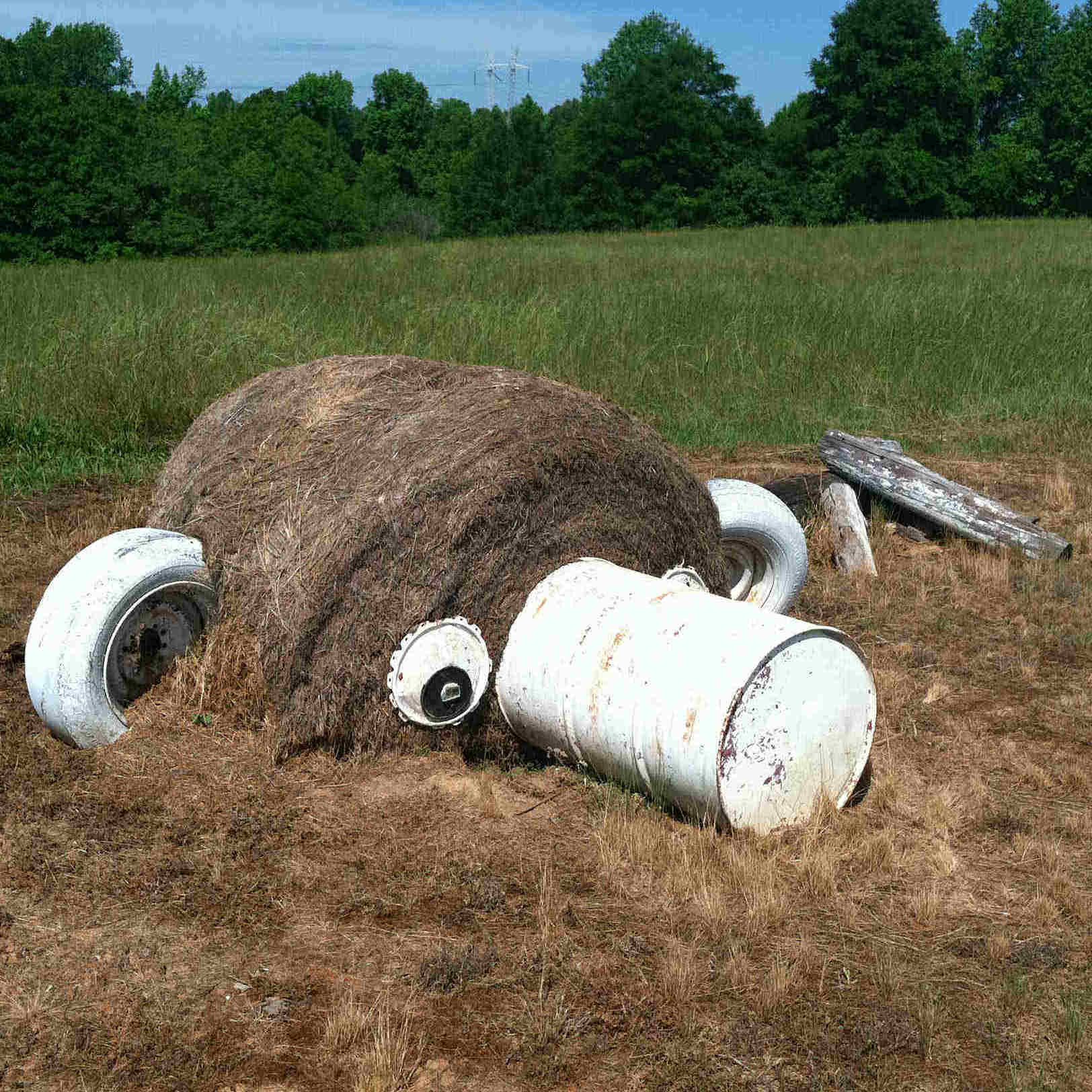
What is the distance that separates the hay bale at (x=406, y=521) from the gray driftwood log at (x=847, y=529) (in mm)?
2514

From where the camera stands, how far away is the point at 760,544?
702 centimetres

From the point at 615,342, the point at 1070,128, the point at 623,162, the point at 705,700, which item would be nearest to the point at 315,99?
the point at 623,162

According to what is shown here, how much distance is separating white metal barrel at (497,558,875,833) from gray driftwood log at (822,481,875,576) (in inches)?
148

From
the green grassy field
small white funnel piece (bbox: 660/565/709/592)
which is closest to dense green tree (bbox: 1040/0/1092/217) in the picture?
the green grassy field

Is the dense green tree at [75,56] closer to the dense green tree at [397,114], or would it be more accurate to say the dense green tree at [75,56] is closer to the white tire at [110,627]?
the dense green tree at [397,114]

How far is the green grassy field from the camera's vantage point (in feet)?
35.2

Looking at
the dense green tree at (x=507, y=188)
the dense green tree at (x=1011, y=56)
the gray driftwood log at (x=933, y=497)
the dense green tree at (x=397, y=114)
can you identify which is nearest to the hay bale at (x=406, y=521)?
the gray driftwood log at (x=933, y=497)

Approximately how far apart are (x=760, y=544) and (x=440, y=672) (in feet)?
8.78

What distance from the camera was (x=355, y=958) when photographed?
3.87 metres

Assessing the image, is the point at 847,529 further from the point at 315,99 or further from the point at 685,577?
the point at 315,99

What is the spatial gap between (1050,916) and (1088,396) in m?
10.3

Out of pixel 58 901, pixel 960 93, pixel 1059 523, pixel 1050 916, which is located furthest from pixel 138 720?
pixel 960 93

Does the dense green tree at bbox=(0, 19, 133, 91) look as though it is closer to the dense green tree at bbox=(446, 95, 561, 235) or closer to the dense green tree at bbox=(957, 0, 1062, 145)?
the dense green tree at bbox=(446, 95, 561, 235)

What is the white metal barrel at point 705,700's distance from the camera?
14.2 ft
